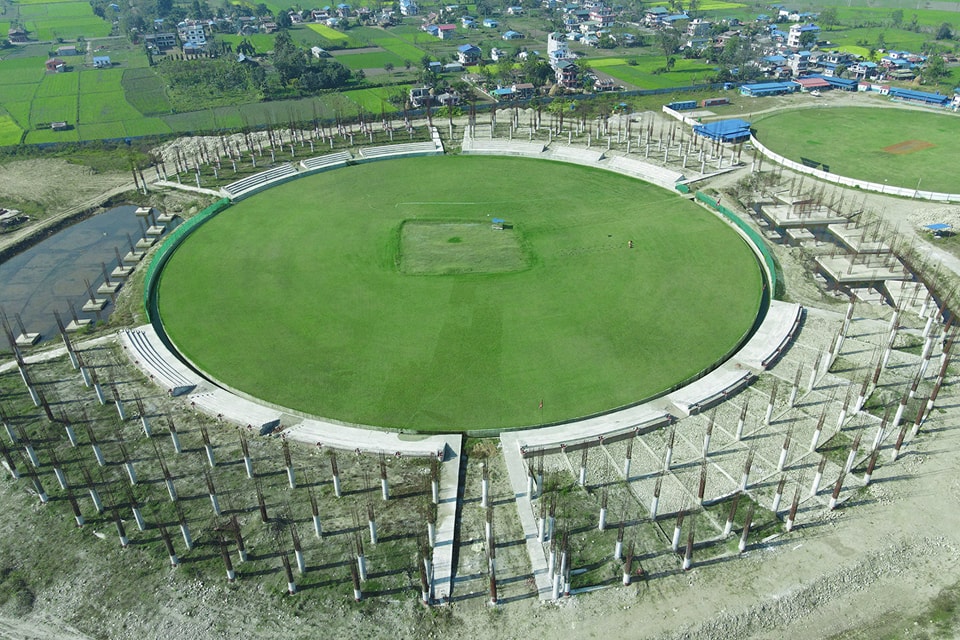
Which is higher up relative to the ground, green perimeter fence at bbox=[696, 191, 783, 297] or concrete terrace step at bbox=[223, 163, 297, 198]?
concrete terrace step at bbox=[223, 163, 297, 198]

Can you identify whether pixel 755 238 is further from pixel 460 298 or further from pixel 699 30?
pixel 699 30

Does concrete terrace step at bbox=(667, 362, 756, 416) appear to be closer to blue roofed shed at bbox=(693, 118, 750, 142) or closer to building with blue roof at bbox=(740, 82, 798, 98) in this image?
blue roofed shed at bbox=(693, 118, 750, 142)

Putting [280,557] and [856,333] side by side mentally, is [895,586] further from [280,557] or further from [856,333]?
[280,557]

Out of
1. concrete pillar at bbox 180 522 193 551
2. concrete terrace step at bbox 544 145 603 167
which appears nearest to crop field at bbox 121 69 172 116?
concrete terrace step at bbox 544 145 603 167

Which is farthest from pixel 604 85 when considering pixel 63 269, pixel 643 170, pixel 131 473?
pixel 131 473

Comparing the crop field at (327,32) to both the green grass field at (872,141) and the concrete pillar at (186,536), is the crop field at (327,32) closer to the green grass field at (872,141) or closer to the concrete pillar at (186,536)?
the green grass field at (872,141)

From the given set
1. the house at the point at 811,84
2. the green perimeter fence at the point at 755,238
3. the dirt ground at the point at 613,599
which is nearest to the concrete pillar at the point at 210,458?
the dirt ground at the point at 613,599
